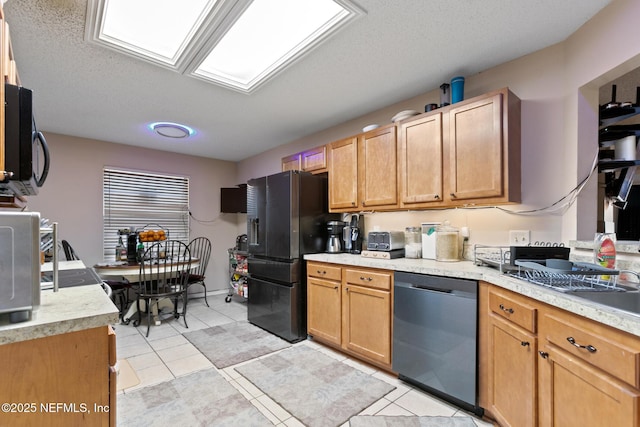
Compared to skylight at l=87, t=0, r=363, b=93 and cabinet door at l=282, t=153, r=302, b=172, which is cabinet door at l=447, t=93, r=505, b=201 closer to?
skylight at l=87, t=0, r=363, b=93

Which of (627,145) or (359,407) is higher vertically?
(627,145)

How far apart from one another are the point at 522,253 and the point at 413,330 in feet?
2.86

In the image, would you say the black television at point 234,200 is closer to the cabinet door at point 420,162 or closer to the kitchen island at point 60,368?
the cabinet door at point 420,162

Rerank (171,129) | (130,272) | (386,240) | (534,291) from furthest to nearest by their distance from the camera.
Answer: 1. (171,129)
2. (130,272)
3. (386,240)
4. (534,291)

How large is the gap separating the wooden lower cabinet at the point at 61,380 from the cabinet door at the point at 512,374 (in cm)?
175

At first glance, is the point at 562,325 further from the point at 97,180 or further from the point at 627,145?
the point at 97,180

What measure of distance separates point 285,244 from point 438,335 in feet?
5.45

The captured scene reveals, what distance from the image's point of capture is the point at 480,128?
6.86ft

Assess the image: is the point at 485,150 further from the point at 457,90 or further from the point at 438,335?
the point at 438,335

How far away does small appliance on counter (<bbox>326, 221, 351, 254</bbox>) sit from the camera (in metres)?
3.20

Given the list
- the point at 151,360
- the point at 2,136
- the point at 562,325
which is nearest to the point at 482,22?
the point at 562,325

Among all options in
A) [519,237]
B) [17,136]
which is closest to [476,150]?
[519,237]

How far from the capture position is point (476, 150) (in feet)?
6.92

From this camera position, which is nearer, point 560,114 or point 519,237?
point 560,114
